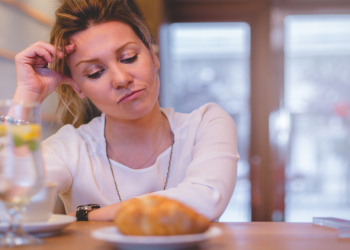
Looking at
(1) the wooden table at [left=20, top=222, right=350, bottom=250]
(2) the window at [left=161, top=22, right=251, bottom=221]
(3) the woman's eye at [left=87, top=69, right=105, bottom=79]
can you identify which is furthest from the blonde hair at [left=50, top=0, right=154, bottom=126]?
(2) the window at [left=161, top=22, right=251, bottom=221]

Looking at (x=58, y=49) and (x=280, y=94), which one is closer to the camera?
(x=58, y=49)

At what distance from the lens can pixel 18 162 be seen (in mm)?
577

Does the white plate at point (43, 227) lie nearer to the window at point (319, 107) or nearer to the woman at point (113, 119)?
the woman at point (113, 119)

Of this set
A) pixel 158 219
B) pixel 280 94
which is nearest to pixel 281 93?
pixel 280 94

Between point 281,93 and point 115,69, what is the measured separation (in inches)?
121

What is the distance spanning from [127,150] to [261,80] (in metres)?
2.90

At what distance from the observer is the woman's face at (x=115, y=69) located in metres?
1.25

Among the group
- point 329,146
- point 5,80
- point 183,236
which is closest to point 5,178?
point 183,236

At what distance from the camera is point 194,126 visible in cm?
141

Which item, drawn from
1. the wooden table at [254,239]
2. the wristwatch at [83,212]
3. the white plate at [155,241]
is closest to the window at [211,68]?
the wristwatch at [83,212]

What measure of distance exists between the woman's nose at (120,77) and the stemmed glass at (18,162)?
602mm

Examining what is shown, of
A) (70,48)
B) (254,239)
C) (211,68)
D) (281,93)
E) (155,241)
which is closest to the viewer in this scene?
(155,241)

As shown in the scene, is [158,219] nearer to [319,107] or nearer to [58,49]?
[58,49]

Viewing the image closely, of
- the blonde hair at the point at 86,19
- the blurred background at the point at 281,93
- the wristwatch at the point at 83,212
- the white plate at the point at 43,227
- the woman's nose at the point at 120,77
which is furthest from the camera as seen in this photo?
the blurred background at the point at 281,93
